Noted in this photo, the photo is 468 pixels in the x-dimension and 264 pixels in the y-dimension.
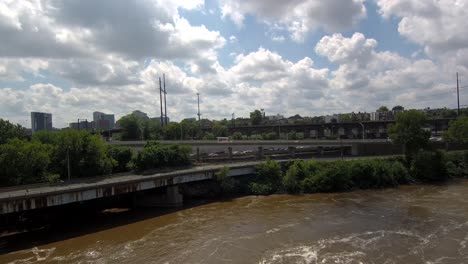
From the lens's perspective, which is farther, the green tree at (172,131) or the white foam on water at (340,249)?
the green tree at (172,131)

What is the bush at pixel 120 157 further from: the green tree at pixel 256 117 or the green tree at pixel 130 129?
the green tree at pixel 256 117

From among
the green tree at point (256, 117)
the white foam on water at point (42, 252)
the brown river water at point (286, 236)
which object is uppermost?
the green tree at point (256, 117)

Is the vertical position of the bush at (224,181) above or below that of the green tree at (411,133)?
below

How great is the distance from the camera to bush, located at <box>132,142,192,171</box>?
2159 inches

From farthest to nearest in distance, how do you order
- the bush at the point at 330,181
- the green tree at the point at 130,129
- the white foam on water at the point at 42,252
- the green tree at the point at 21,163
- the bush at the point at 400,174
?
the green tree at the point at 130,129, the bush at the point at 400,174, the bush at the point at 330,181, the green tree at the point at 21,163, the white foam on water at the point at 42,252

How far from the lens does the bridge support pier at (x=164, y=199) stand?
4784cm

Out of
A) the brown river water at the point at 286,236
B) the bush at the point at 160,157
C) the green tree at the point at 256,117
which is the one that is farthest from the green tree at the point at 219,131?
the brown river water at the point at 286,236

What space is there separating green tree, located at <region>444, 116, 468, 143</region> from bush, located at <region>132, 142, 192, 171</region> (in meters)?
52.7

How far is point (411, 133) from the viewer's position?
2530 inches

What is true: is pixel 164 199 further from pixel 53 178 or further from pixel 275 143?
pixel 275 143

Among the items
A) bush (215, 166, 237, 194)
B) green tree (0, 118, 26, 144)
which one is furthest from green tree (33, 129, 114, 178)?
green tree (0, 118, 26, 144)

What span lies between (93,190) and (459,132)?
68.3 meters

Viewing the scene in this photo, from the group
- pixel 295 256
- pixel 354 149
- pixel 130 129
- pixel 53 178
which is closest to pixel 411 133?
pixel 354 149

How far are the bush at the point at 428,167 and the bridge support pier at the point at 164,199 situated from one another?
3778 cm
